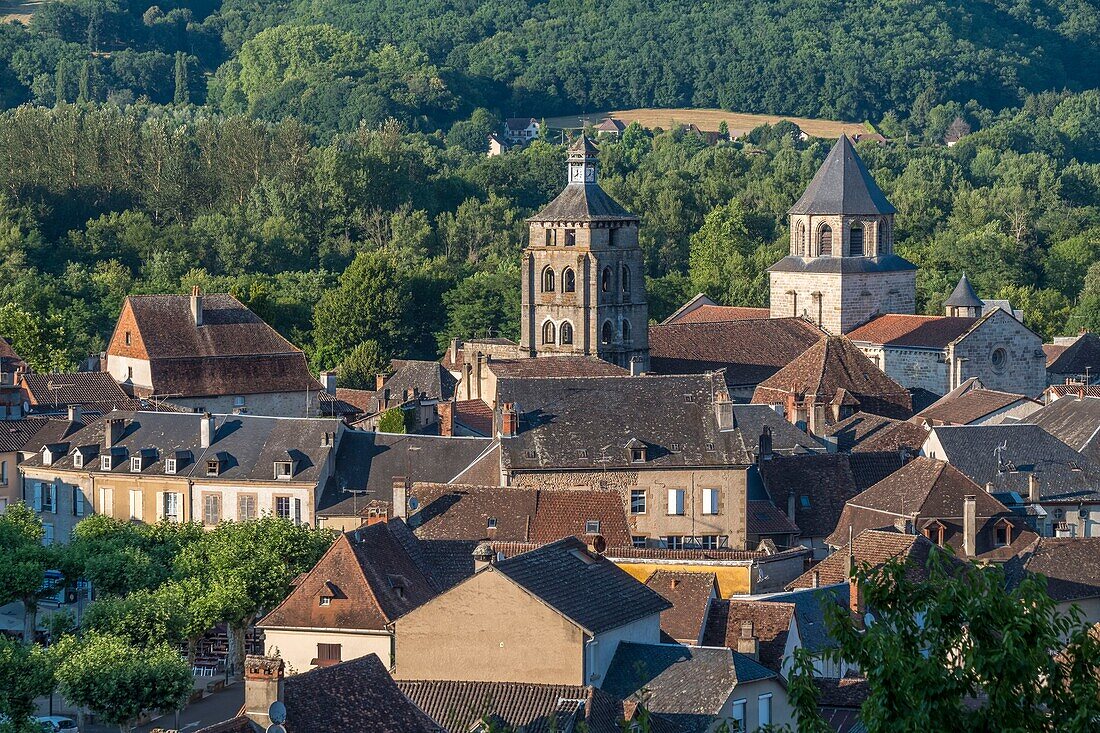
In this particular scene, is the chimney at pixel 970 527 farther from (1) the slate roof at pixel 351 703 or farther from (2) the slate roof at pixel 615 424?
(1) the slate roof at pixel 351 703

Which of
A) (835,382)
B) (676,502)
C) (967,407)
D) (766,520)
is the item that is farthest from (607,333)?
(676,502)

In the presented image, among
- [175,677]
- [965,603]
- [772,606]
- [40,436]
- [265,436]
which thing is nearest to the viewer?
[965,603]

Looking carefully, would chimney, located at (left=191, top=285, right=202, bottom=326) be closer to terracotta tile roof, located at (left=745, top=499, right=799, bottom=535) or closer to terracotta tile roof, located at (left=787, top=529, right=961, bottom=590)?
terracotta tile roof, located at (left=745, top=499, right=799, bottom=535)

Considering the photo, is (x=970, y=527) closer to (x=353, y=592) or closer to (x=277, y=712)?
(x=353, y=592)

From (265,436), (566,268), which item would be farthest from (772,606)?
(566,268)

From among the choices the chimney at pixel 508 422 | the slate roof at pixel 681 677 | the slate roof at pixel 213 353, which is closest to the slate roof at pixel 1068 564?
the chimney at pixel 508 422

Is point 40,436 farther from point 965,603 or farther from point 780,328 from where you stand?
point 965,603
